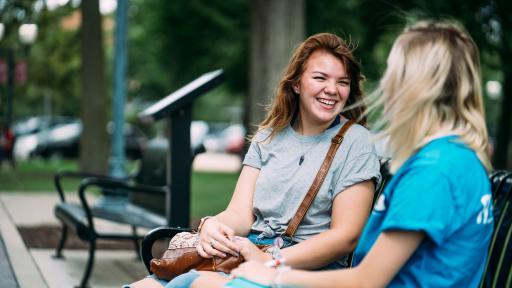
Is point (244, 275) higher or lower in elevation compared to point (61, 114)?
higher

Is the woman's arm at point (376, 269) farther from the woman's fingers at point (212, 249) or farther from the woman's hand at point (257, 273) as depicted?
the woman's fingers at point (212, 249)

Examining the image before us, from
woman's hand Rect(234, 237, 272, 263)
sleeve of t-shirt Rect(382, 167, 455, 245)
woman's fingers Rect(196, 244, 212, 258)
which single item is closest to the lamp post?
woman's fingers Rect(196, 244, 212, 258)

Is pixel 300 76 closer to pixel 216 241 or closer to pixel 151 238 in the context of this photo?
pixel 216 241

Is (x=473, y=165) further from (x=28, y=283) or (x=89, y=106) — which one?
(x=89, y=106)

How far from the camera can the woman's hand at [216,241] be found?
3005mm

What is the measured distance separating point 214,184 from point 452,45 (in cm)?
1640

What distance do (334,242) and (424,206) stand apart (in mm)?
857

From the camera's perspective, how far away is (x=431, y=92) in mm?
2215

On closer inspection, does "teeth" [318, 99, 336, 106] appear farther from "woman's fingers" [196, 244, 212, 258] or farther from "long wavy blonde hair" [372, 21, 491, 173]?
"long wavy blonde hair" [372, 21, 491, 173]

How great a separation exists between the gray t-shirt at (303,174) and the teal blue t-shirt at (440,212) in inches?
30.6

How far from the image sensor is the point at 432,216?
213 cm

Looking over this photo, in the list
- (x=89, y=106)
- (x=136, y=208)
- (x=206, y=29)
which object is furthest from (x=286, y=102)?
(x=206, y=29)

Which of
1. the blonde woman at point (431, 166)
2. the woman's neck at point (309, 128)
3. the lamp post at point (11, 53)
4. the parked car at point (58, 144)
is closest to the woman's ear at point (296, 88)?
the woman's neck at point (309, 128)

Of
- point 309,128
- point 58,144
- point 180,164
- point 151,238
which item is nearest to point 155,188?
point 180,164
